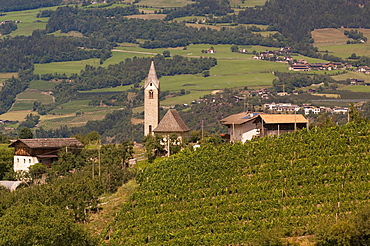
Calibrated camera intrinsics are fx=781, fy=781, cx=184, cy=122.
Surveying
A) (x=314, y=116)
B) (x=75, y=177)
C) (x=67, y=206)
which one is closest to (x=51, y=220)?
(x=67, y=206)

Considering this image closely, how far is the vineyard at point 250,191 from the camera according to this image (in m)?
44.4

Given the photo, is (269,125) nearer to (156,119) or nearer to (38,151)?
(156,119)

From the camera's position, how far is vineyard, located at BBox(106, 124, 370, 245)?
4441 centimetres

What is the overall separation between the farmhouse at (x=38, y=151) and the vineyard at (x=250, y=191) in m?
27.9

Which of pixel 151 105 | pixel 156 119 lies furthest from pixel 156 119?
pixel 151 105

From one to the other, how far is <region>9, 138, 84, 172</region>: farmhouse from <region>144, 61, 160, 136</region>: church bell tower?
939 cm

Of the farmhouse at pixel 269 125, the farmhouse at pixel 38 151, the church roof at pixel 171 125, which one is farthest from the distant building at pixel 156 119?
the farmhouse at pixel 269 125

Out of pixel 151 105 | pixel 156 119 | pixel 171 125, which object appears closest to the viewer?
pixel 171 125

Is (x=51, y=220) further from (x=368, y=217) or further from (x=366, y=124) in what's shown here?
(x=366, y=124)

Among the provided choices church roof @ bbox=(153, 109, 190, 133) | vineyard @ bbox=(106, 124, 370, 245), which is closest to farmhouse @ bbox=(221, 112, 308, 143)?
vineyard @ bbox=(106, 124, 370, 245)

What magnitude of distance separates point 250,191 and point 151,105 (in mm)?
40998

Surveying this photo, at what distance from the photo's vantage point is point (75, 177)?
6316 cm

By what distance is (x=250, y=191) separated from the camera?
47062 millimetres

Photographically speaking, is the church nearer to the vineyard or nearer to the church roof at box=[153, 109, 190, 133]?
the church roof at box=[153, 109, 190, 133]
